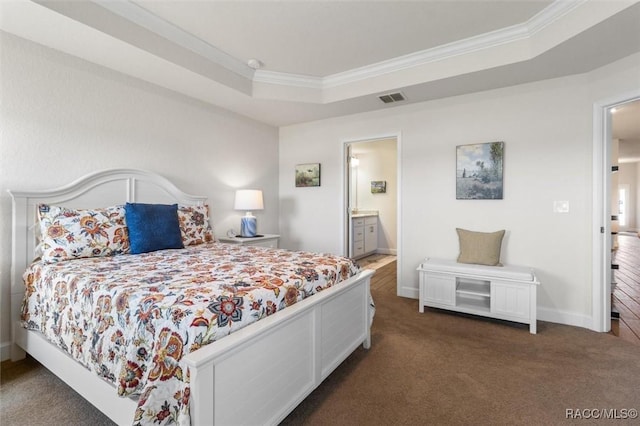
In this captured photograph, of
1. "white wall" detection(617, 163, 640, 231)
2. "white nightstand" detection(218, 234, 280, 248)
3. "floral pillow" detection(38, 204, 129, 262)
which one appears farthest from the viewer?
"white wall" detection(617, 163, 640, 231)

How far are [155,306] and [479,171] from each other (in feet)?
10.8

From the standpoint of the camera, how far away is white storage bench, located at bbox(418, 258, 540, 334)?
275 cm

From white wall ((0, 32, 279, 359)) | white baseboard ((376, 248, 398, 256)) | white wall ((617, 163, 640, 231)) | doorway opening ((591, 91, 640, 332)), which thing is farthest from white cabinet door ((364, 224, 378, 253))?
white wall ((617, 163, 640, 231))

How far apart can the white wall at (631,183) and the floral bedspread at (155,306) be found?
1381cm

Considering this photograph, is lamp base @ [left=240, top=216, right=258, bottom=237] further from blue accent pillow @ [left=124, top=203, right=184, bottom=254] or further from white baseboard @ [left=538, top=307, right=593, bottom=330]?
white baseboard @ [left=538, top=307, right=593, bottom=330]

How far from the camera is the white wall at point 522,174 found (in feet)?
9.36

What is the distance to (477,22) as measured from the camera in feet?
8.28

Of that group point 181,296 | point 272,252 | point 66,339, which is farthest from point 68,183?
point 181,296

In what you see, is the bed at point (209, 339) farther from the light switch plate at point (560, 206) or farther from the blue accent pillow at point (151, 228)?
the light switch plate at point (560, 206)

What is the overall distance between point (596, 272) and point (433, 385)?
2072 millimetres

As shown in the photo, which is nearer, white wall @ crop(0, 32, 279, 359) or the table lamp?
white wall @ crop(0, 32, 279, 359)

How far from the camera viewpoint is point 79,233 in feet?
7.41

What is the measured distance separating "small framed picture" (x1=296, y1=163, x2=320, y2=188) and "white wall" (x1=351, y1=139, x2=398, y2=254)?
238 centimetres

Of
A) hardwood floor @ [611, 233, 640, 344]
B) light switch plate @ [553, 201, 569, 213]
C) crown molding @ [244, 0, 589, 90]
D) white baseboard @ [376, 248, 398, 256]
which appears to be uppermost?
crown molding @ [244, 0, 589, 90]
